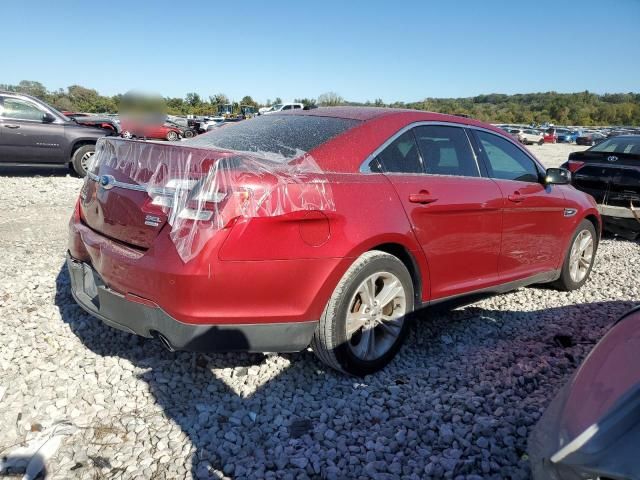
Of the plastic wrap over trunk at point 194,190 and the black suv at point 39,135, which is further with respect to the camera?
the black suv at point 39,135

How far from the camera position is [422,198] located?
3125mm

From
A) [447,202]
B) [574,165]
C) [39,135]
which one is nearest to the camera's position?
[447,202]

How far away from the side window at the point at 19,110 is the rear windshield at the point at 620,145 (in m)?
9.85

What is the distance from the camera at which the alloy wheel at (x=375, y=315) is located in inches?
115

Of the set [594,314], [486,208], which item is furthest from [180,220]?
[594,314]

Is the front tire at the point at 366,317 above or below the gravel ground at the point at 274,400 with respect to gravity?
above

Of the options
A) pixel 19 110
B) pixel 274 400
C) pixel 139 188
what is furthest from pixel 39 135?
pixel 274 400

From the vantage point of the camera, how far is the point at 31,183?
9.42m

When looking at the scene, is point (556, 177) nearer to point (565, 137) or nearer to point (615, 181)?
point (615, 181)

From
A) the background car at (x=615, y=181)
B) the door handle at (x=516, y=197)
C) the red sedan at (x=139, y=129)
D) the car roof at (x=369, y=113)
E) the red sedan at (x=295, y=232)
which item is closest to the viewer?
the red sedan at (x=295, y=232)

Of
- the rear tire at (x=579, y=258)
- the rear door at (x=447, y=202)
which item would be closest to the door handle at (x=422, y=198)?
the rear door at (x=447, y=202)

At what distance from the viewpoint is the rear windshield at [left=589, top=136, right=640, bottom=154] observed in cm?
723

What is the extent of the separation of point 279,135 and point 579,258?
11.0ft

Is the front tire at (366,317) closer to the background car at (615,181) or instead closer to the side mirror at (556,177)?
the side mirror at (556,177)
